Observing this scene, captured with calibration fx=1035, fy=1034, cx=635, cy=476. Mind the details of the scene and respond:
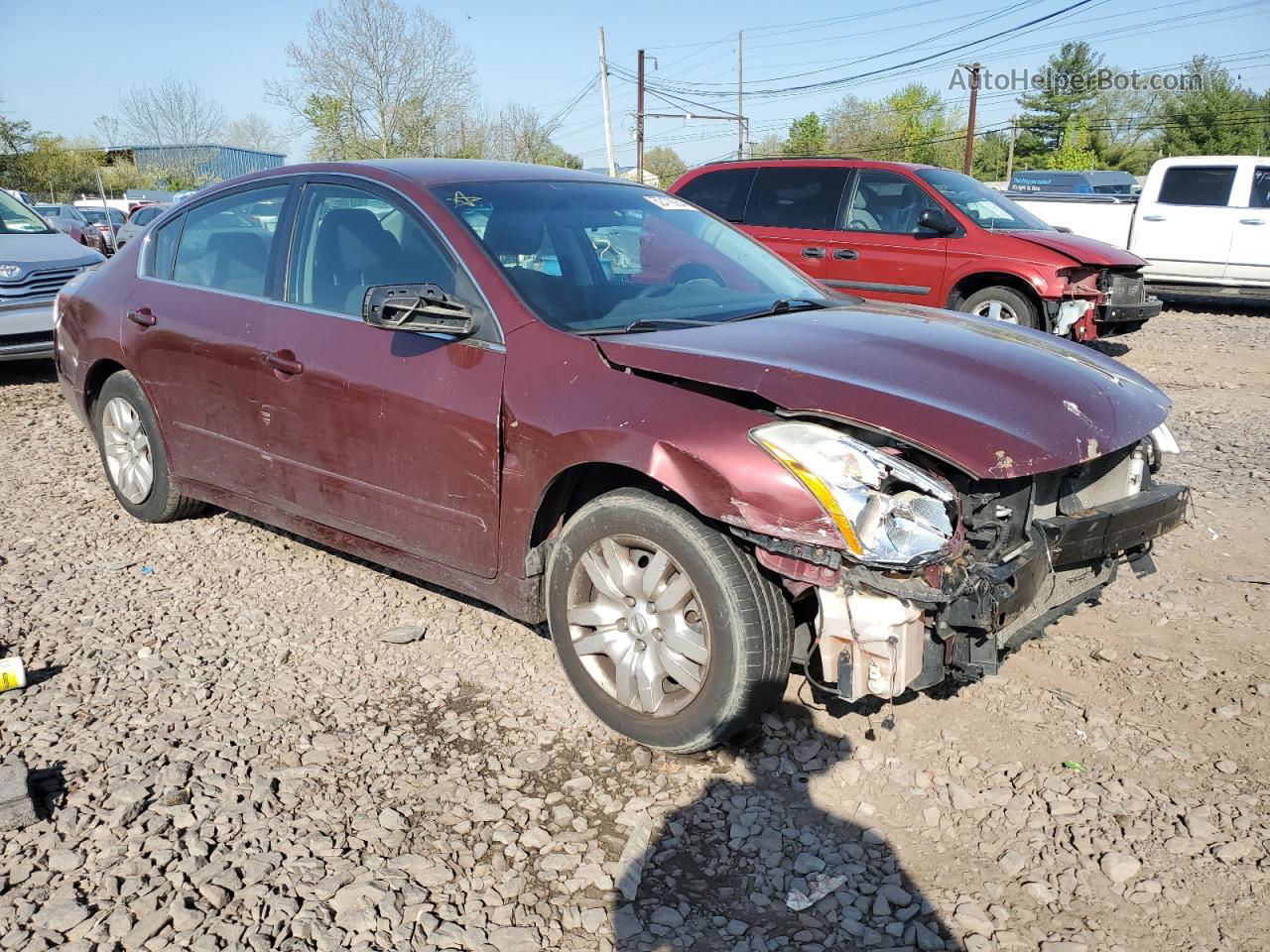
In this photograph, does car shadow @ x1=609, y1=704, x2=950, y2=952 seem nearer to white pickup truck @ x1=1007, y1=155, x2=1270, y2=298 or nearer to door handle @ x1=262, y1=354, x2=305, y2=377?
door handle @ x1=262, y1=354, x2=305, y2=377

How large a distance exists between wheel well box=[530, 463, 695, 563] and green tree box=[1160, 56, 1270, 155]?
2121 inches

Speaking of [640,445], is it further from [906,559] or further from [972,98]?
[972,98]

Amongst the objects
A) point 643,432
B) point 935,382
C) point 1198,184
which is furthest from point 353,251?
point 1198,184

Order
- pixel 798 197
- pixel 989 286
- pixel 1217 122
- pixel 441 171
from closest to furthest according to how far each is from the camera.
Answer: pixel 441 171, pixel 989 286, pixel 798 197, pixel 1217 122

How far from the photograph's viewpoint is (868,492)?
2.75m

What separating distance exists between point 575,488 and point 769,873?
1.31 metres

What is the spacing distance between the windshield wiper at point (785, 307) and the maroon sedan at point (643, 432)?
0.02 meters

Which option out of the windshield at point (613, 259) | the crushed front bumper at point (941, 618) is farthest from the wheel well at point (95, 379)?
the crushed front bumper at point (941, 618)

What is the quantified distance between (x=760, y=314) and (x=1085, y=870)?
2.10 metres

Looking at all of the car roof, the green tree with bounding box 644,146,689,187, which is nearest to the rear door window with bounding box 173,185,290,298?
the car roof

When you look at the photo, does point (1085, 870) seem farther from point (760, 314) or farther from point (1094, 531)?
point (760, 314)

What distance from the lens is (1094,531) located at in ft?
10.2

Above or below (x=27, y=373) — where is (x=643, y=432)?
above

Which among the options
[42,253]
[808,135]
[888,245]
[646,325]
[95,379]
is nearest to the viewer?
[646,325]
